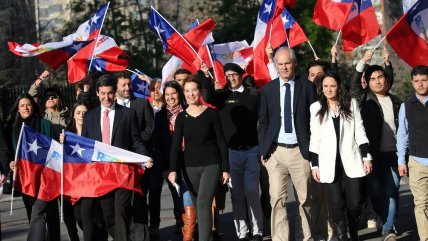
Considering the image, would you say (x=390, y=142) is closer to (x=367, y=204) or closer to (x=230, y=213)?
(x=367, y=204)

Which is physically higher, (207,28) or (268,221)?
(207,28)

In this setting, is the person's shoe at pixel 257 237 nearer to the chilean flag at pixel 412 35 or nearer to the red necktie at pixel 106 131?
the red necktie at pixel 106 131

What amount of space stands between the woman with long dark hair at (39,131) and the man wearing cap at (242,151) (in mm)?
2039

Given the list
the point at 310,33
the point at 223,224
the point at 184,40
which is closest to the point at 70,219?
the point at 223,224

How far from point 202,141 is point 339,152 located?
54.8 inches

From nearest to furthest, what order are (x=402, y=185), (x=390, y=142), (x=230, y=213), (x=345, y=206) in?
1. (x=345, y=206)
2. (x=390, y=142)
3. (x=230, y=213)
4. (x=402, y=185)

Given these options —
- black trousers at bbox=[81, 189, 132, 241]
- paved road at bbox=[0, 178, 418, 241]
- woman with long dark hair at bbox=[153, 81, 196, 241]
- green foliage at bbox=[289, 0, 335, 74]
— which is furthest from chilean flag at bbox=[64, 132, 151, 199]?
green foliage at bbox=[289, 0, 335, 74]

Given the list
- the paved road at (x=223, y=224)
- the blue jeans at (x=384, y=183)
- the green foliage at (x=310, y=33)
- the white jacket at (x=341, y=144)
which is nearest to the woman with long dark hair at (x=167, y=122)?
the paved road at (x=223, y=224)

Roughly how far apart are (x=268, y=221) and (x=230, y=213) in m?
1.17

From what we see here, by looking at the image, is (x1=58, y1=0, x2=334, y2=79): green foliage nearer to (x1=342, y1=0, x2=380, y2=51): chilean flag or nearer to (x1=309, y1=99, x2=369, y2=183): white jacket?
(x1=342, y1=0, x2=380, y2=51): chilean flag

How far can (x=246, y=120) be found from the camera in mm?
11133

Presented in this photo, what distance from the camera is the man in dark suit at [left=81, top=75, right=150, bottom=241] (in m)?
9.70

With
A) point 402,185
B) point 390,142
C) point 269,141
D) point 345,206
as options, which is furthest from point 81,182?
point 402,185

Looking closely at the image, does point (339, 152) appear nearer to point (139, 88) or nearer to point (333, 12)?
point (333, 12)
